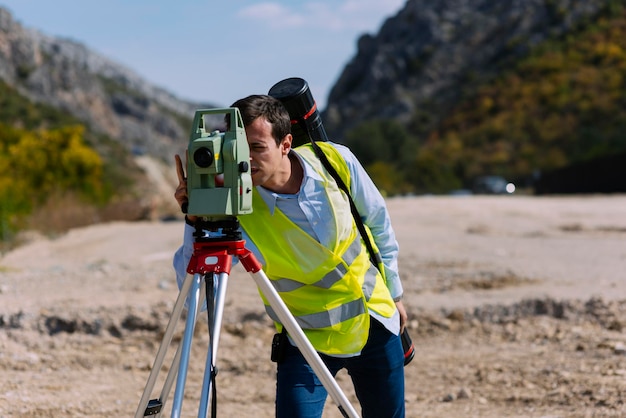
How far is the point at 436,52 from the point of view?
7512 centimetres

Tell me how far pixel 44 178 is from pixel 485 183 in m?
16.8

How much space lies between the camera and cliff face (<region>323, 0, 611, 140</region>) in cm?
6581

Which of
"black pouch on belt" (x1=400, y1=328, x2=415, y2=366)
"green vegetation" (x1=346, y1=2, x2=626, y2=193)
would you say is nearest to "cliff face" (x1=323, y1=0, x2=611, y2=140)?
"green vegetation" (x1=346, y1=2, x2=626, y2=193)

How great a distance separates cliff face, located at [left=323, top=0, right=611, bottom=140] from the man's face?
62.1 metres

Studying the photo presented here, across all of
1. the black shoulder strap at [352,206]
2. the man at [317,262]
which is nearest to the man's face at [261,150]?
the man at [317,262]

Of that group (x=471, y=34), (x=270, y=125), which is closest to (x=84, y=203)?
(x=270, y=125)

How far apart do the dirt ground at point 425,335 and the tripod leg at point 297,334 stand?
7.07 ft

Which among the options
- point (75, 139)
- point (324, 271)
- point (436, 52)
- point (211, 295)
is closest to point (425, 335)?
point (324, 271)

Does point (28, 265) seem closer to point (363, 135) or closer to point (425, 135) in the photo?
point (363, 135)

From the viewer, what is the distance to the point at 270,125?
2312 millimetres

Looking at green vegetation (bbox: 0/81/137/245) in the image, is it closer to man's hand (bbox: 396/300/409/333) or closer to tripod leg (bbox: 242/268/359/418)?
man's hand (bbox: 396/300/409/333)

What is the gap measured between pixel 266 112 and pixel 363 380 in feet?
3.11

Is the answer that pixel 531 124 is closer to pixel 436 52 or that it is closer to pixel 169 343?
pixel 436 52

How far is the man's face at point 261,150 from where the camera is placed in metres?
2.29
